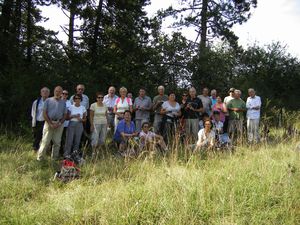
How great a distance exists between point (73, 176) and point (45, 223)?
199 centimetres

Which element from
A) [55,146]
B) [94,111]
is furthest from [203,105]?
[55,146]

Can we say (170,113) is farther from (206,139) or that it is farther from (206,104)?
(206,139)

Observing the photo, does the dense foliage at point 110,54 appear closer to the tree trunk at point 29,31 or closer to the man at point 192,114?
the tree trunk at point 29,31

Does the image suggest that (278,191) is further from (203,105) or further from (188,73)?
(188,73)

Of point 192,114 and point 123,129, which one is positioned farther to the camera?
point 192,114

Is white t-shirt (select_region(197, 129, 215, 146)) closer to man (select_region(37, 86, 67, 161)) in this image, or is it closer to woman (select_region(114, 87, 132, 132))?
woman (select_region(114, 87, 132, 132))

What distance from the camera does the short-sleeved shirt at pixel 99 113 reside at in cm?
887

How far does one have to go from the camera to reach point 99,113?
888 centimetres

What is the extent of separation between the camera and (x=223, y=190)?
448cm

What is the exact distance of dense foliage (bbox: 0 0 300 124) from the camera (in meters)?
12.6

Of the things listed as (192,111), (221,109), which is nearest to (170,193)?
(192,111)

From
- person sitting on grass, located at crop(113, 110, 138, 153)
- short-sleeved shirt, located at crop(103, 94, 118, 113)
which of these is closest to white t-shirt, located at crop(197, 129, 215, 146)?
person sitting on grass, located at crop(113, 110, 138, 153)

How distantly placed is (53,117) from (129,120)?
1.92 metres

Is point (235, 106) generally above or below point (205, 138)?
above
